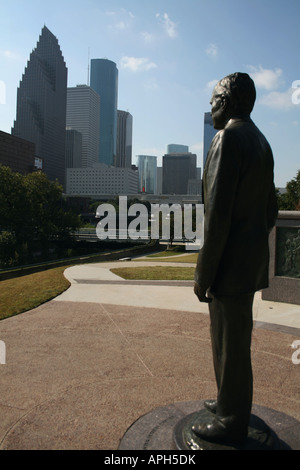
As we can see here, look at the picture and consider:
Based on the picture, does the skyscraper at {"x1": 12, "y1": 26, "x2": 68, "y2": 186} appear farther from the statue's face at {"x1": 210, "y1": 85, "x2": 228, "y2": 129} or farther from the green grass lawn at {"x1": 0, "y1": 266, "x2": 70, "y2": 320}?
the statue's face at {"x1": 210, "y1": 85, "x2": 228, "y2": 129}

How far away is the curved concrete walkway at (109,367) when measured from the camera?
3775mm

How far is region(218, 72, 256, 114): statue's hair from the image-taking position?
311 centimetres

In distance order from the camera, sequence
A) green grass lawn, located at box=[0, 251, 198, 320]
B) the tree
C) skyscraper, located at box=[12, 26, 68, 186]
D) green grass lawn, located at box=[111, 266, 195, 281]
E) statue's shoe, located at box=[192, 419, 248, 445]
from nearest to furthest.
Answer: statue's shoe, located at box=[192, 419, 248, 445] → green grass lawn, located at box=[0, 251, 198, 320] → green grass lawn, located at box=[111, 266, 195, 281] → the tree → skyscraper, located at box=[12, 26, 68, 186]

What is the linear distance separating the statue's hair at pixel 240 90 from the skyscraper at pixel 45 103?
163m

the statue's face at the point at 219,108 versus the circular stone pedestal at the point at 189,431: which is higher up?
the statue's face at the point at 219,108

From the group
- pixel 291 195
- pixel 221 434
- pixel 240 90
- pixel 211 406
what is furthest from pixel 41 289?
pixel 291 195

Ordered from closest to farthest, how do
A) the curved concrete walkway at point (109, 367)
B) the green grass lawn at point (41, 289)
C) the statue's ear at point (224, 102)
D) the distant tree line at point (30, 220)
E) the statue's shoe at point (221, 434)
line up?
the statue's shoe at point (221, 434) → the statue's ear at point (224, 102) → the curved concrete walkway at point (109, 367) → the green grass lawn at point (41, 289) → the distant tree line at point (30, 220)

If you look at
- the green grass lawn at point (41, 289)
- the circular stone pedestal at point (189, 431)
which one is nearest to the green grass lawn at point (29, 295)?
the green grass lawn at point (41, 289)

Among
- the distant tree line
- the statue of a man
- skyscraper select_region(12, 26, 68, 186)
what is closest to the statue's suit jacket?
the statue of a man

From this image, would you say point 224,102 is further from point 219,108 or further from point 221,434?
point 221,434

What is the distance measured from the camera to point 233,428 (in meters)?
3.08

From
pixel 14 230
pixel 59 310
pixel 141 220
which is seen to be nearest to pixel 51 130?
pixel 141 220

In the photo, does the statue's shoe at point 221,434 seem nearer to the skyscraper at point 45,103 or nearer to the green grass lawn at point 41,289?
the green grass lawn at point 41,289

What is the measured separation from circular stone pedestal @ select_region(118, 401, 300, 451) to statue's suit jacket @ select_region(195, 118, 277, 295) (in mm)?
1324
